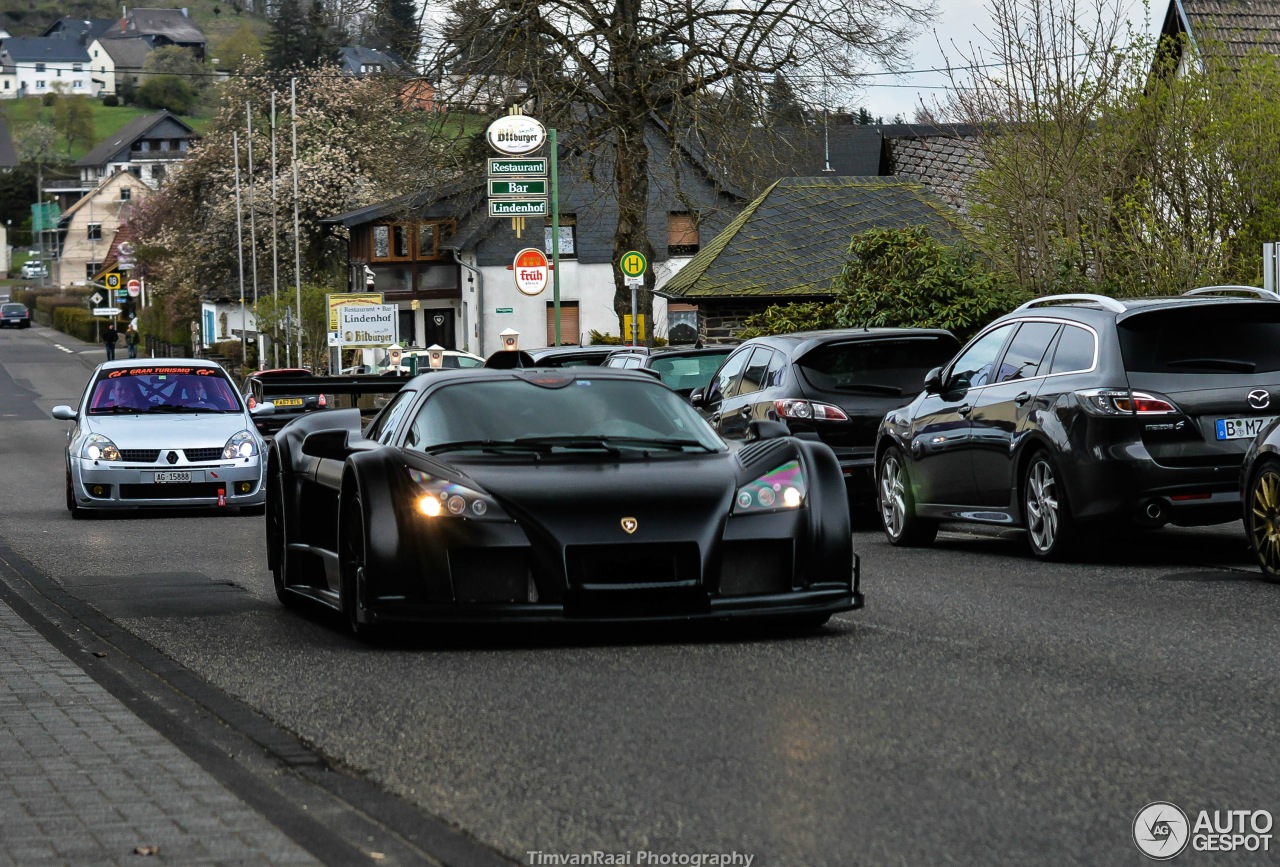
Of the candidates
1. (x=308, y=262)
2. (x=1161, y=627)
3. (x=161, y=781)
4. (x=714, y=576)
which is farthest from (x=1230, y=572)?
(x=308, y=262)

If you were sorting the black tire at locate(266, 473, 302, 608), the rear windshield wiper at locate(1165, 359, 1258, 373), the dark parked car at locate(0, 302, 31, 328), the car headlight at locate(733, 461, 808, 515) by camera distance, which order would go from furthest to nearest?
the dark parked car at locate(0, 302, 31, 328) → the rear windshield wiper at locate(1165, 359, 1258, 373) → the black tire at locate(266, 473, 302, 608) → the car headlight at locate(733, 461, 808, 515)

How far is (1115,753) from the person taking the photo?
5.97m

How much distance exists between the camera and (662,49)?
38.4 meters

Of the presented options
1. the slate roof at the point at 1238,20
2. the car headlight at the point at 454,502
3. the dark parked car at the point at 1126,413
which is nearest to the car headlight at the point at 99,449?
the dark parked car at the point at 1126,413

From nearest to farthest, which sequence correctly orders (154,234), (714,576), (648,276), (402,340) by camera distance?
(714,576) → (648,276) → (402,340) → (154,234)

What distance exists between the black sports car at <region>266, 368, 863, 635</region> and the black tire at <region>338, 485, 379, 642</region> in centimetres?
1

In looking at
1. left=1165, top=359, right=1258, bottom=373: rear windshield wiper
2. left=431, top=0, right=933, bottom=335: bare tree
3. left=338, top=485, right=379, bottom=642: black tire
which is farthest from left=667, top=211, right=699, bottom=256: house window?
left=338, top=485, right=379, bottom=642: black tire

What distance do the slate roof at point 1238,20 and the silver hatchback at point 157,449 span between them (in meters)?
18.2

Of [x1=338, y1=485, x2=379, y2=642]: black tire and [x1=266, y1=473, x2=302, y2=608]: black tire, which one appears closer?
[x1=338, y1=485, x2=379, y2=642]: black tire

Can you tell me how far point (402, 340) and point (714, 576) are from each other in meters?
75.3

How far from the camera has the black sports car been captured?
321 inches

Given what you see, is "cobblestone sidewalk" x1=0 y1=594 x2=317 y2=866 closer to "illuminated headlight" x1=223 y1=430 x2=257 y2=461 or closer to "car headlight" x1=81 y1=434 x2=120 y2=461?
"car headlight" x1=81 y1=434 x2=120 y2=461

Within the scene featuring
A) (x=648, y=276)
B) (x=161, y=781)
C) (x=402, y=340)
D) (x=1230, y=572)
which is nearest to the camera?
A: (x=161, y=781)

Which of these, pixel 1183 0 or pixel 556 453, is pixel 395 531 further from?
pixel 1183 0
